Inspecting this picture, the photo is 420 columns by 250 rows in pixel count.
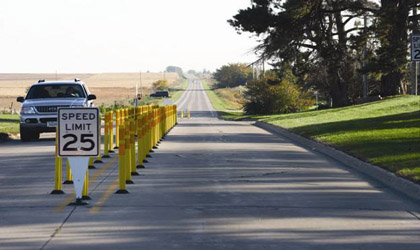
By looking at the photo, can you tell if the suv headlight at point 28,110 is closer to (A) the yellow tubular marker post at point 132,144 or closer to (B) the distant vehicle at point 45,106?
(B) the distant vehicle at point 45,106

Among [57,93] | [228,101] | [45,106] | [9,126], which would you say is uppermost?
[57,93]

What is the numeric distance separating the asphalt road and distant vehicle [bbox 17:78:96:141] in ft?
28.2

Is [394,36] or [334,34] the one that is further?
[334,34]

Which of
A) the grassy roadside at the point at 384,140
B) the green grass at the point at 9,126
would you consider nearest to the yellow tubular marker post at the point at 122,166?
the grassy roadside at the point at 384,140

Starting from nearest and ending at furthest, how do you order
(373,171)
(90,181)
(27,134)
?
(90,181) < (373,171) < (27,134)

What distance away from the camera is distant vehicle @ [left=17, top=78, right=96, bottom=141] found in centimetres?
2705

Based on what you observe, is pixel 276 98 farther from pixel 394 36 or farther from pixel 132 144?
pixel 132 144

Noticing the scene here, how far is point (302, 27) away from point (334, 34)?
373 inches

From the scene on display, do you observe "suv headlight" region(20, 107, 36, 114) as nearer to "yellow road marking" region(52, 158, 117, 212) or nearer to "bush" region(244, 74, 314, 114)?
"yellow road marking" region(52, 158, 117, 212)

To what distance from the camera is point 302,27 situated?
138 feet

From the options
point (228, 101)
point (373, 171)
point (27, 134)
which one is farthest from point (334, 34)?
point (228, 101)

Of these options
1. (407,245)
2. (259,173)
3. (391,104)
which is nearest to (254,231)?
(407,245)

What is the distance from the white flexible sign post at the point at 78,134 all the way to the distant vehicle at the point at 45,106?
14.9 meters

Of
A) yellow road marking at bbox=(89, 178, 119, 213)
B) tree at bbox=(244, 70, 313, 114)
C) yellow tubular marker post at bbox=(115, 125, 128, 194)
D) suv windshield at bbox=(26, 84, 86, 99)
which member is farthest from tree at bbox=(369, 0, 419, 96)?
tree at bbox=(244, 70, 313, 114)
